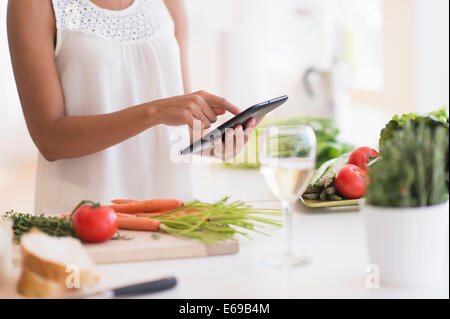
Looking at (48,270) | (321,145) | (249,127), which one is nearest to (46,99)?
(249,127)

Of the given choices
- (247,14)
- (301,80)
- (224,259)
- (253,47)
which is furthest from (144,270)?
(247,14)

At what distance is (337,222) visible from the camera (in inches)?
45.8

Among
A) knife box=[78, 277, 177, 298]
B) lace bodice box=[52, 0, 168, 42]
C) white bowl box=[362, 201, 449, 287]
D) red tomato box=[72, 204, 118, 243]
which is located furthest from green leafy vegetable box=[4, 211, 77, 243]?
lace bodice box=[52, 0, 168, 42]

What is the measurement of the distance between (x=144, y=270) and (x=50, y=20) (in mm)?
918

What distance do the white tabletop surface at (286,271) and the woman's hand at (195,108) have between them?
0.31m

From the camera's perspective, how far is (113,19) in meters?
1.66

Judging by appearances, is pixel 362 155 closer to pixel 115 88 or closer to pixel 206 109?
pixel 206 109

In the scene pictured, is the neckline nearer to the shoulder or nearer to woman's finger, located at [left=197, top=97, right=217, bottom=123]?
the shoulder

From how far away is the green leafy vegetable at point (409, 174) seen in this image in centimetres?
77

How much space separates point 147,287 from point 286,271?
224 mm

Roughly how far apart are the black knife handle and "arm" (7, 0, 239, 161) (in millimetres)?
655

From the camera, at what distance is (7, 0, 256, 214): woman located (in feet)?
4.82

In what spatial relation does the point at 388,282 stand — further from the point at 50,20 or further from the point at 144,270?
the point at 50,20

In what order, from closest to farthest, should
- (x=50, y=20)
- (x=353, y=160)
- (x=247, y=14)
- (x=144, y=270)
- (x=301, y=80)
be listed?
(x=144, y=270)
(x=353, y=160)
(x=50, y=20)
(x=301, y=80)
(x=247, y=14)
